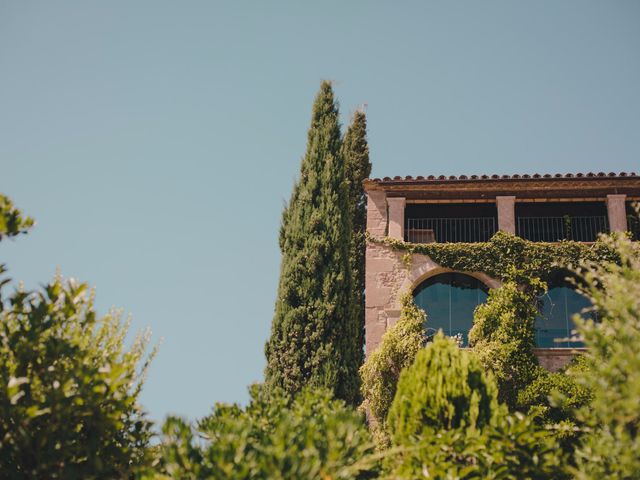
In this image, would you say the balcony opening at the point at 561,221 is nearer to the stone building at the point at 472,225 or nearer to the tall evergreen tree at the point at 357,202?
the stone building at the point at 472,225

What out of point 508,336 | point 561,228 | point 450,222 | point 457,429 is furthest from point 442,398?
point 561,228

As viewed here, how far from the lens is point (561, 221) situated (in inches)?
810

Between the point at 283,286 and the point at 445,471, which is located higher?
the point at 283,286

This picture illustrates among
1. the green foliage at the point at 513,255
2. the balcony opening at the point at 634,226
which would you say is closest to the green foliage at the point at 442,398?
the green foliage at the point at 513,255

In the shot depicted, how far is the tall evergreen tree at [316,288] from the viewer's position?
17.6 m

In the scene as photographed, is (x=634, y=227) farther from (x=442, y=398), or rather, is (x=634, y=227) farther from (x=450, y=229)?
(x=442, y=398)

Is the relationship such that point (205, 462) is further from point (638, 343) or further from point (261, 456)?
point (638, 343)

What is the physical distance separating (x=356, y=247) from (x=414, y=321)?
14.4 ft

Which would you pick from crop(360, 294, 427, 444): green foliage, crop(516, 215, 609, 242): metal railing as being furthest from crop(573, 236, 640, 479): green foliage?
crop(516, 215, 609, 242): metal railing

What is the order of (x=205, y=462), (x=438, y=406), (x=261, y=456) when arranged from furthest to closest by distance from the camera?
1. (x=438, y=406)
2. (x=205, y=462)
3. (x=261, y=456)

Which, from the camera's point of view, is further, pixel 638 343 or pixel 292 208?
pixel 292 208

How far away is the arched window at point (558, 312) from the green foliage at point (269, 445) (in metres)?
11.2

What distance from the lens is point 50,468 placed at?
7.27m

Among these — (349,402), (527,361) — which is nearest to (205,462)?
(349,402)
